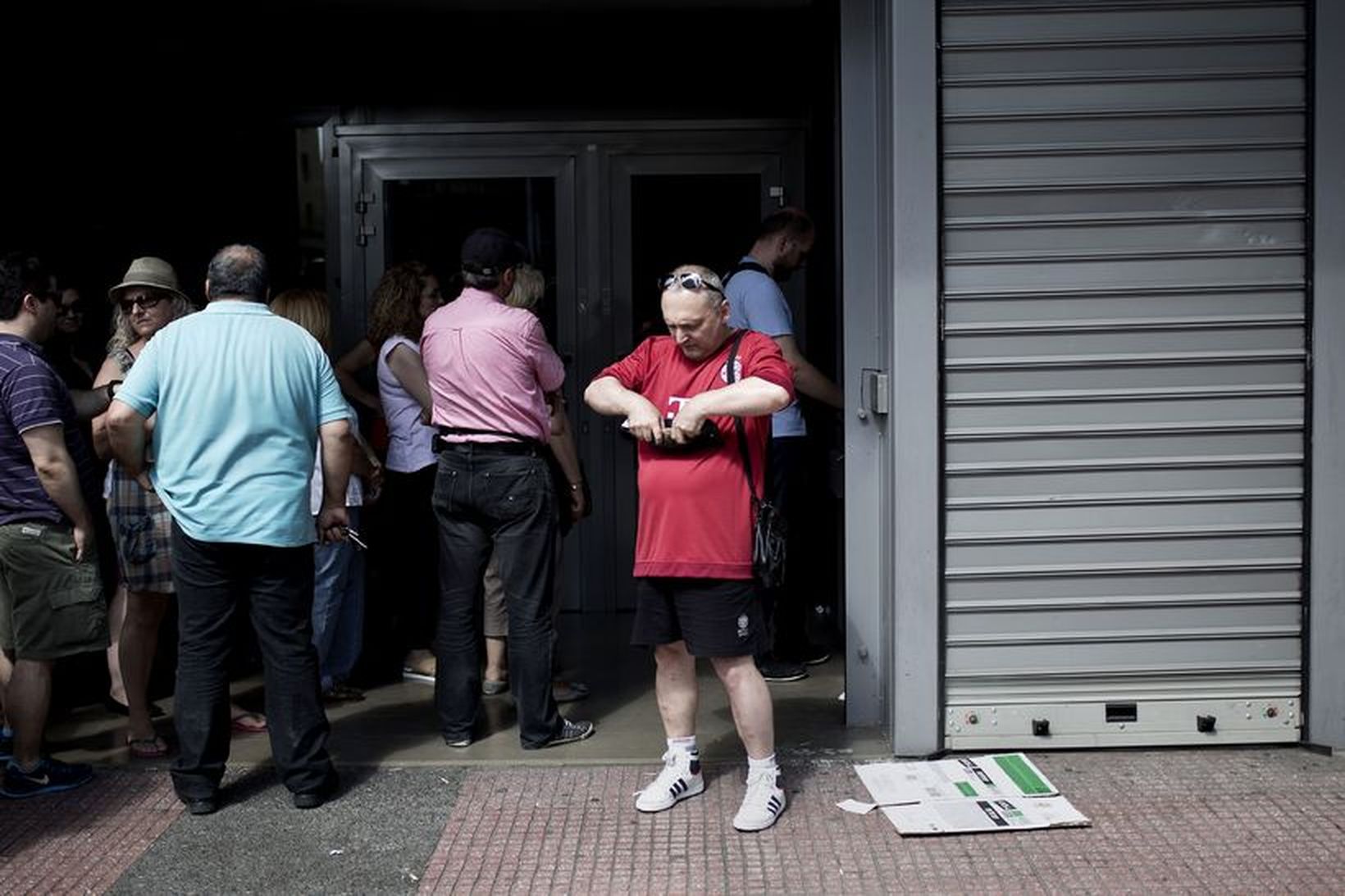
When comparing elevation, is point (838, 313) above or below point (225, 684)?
above

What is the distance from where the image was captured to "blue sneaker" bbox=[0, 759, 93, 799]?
5559 millimetres

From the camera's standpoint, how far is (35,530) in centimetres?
545

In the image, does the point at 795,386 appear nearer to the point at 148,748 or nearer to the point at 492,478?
the point at 492,478

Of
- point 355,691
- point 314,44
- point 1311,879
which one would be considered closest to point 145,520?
point 355,691

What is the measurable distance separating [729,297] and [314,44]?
2.82 m

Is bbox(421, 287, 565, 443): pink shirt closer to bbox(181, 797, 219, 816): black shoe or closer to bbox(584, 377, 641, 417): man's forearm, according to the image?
bbox(584, 377, 641, 417): man's forearm

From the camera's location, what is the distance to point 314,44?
830 cm

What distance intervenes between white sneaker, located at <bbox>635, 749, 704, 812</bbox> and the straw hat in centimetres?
242

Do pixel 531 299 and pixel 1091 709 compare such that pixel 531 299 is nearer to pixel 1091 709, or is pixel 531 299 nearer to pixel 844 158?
pixel 844 158

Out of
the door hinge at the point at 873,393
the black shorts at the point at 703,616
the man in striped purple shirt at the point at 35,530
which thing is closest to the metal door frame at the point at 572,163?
the door hinge at the point at 873,393

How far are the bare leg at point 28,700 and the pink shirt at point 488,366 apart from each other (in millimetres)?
1572

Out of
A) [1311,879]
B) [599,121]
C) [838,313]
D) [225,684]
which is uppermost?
[599,121]

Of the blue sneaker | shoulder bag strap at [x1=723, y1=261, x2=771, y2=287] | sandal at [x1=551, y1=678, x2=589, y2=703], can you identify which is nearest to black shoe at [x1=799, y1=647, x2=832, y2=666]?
sandal at [x1=551, y1=678, x2=589, y2=703]

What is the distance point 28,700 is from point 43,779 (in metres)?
0.30
